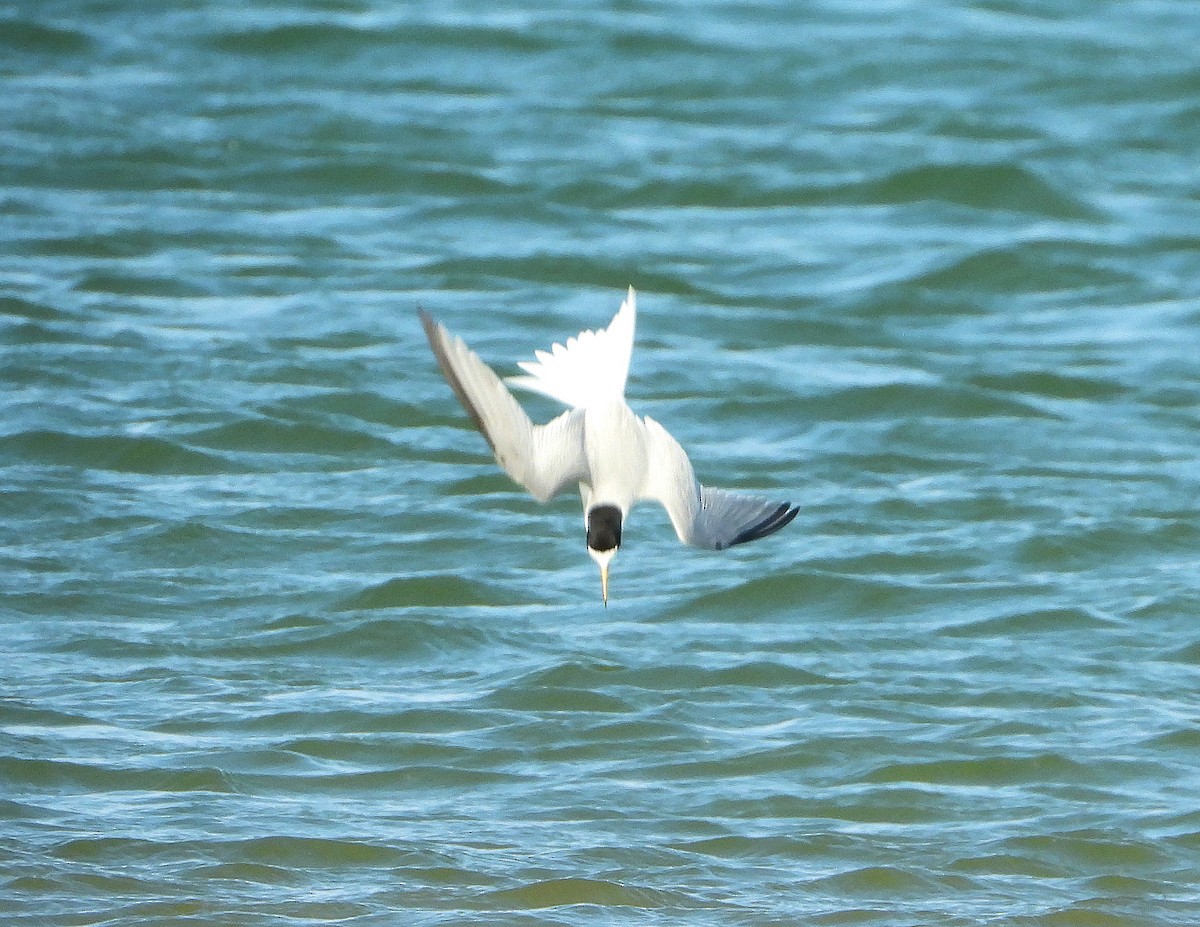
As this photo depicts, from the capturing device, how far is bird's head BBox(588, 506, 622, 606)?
628 centimetres

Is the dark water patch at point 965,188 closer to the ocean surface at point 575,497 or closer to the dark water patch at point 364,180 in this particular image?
the ocean surface at point 575,497

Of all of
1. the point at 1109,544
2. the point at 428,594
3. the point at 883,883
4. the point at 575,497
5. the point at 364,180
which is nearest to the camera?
the point at 883,883

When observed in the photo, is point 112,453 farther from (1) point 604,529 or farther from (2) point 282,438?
(1) point 604,529

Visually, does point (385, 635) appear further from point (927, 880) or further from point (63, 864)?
point (927, 880)

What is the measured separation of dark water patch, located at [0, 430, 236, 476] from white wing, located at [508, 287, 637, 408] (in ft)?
10.5

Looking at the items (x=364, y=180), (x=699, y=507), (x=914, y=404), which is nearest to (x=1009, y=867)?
(x=699, y=507)

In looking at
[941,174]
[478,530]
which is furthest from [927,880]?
[941,174]

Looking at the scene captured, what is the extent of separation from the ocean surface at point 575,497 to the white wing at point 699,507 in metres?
0.91

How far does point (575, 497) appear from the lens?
9742 millimetres

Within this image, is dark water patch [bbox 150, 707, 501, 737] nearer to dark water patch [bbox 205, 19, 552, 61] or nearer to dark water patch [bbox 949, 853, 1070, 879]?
dark water patch [bbox 949, 853, 1070, 879]

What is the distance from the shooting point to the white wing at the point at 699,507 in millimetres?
6445

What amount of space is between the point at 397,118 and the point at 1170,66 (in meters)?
5.66

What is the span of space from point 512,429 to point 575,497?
11.5 ft

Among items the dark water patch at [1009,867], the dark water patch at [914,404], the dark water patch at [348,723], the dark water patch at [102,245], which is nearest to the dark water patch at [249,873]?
the dark water patch at [348,723]
